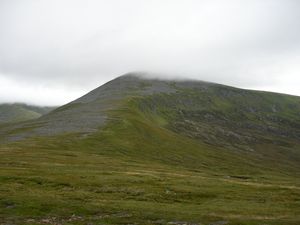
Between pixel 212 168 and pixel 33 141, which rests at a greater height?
pixel 33 141

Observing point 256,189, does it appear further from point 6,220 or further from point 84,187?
point 6,220

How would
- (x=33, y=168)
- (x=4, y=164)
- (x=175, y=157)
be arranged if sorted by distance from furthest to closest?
(x=175, y=157) → (x=4, y=164) → (x=33, y=168)

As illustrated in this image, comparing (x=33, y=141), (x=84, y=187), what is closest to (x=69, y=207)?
(x=84, y=187)

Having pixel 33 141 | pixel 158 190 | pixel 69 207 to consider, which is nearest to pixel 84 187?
pixel 158 190

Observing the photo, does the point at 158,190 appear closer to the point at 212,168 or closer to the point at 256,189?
the point at 256,189

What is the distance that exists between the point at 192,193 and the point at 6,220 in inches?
1235

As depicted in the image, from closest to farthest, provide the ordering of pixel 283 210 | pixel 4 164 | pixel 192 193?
pixel 283 210, pixel 192 193, pixel 4 164

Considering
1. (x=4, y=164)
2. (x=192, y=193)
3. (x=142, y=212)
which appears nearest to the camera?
(x=142, y=212)

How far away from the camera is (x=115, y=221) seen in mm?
43719

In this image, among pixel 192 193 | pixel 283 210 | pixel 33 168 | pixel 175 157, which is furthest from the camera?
pixel 175 157

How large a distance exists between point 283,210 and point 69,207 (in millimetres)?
28015

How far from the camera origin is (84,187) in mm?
66438

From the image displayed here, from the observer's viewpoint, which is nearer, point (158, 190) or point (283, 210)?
point (283, 210)

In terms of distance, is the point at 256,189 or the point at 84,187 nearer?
the point at 84,187
